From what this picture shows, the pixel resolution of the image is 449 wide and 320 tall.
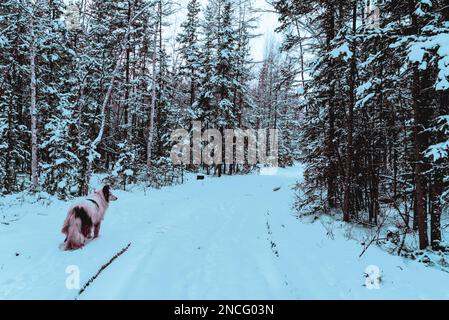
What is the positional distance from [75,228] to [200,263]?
105 inches

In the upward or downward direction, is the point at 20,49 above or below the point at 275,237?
above

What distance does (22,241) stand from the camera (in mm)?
5781

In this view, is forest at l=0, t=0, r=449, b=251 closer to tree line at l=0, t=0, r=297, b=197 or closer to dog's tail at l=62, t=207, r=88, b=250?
tree line at l=0, t=0, r=297, b=197

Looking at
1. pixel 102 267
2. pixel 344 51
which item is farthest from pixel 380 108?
pixel 102 267

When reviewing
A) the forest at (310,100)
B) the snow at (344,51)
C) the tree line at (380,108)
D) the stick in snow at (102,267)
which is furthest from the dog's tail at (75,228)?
the snow at (344,51)

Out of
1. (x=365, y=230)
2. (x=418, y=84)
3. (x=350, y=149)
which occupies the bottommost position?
(x=365, y=230)

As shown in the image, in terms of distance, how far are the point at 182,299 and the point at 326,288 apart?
228cm

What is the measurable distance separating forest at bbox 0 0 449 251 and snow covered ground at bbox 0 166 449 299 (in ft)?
5.37

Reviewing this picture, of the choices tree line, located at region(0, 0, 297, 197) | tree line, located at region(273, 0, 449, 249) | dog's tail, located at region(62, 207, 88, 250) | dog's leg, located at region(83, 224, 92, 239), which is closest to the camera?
dog's tail, located at region(62, 207, 88, 250)

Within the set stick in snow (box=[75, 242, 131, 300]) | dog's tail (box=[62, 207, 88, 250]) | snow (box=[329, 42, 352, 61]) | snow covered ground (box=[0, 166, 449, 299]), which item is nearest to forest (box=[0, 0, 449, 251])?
snow (box=[329, 42, 352, 61])

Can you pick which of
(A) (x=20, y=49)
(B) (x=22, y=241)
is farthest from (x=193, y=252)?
(A) (x=20, y=49)

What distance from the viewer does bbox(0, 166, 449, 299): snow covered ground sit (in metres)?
4.02

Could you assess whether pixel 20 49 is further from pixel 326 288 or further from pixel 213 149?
pixel 326 288

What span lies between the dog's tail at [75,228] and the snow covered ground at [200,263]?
0.19 meters
